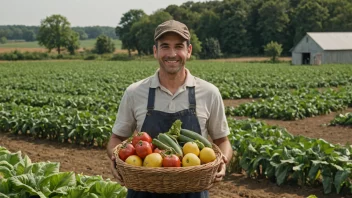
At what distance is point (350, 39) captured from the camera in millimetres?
58781

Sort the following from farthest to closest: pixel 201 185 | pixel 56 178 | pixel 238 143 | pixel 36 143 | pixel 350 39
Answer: pixel 350 39 < pixel 36 143 < pixel 238 143 < pixel 56 178 < pixel 201 185

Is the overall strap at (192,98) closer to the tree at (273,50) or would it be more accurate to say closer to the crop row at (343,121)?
the crop row at (343,121)

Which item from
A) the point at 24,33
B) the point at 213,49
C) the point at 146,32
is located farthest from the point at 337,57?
the point at 24,33

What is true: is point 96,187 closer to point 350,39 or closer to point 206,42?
point 350,39

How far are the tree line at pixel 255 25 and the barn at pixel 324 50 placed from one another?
64.8ft

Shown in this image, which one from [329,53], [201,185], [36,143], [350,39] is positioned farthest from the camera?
[350,39]

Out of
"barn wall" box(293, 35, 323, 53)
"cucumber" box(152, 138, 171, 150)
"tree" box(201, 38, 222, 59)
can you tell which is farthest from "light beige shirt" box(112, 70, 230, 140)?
"tree" box(201, 38, 222, 59)

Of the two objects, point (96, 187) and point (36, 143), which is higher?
point (96, 187)

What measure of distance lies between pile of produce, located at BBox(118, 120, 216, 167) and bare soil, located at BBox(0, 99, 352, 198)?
12.6 ft

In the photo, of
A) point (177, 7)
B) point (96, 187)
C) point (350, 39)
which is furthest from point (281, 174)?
point (177, 7)

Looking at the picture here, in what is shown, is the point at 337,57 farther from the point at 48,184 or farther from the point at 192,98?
the point at 192,98

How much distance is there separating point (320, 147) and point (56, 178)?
4.46m

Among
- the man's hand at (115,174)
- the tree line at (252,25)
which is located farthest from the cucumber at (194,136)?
the tree line at (252,25)

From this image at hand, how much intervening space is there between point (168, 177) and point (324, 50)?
55.1m
